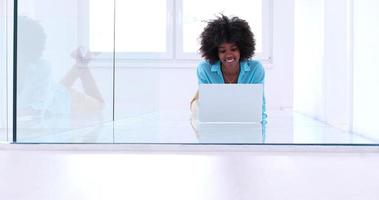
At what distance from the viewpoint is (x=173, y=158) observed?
0.76 meters

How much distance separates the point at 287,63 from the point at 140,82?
8.84ft

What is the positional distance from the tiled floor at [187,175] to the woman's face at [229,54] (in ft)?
5.92

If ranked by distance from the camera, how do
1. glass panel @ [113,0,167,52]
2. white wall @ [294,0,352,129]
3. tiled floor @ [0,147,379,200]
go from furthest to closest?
1. white wall @ [294,0,352,129]
2. glass panel @ [113,0,167,52]
3. tiled floor @ [0,147,379,200]

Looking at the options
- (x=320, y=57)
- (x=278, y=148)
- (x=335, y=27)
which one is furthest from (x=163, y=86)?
(x=278, y=148)

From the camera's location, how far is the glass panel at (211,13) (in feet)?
15.8

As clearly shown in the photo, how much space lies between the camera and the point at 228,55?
2.60 m

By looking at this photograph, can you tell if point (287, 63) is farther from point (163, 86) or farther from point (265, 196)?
point (265, 196)

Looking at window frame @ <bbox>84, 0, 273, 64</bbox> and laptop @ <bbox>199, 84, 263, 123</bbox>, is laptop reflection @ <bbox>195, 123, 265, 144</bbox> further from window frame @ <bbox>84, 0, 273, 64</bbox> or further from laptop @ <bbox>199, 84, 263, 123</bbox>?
window frame @ <bbox>84, 0, 273, 64</bbox>

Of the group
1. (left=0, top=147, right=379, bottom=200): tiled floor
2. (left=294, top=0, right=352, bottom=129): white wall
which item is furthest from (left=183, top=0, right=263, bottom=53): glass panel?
(left=0, top=147, right=379, bottom=200): tiled floor

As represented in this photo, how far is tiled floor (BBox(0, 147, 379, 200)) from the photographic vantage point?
552 millimetres

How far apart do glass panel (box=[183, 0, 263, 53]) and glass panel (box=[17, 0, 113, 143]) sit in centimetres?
313

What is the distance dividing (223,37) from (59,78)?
4.89 ft

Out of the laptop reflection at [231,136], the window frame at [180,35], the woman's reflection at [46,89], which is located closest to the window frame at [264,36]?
the window frame at [180,35]

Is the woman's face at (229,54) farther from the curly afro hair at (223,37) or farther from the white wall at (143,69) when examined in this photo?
the white wall at (143,69)
